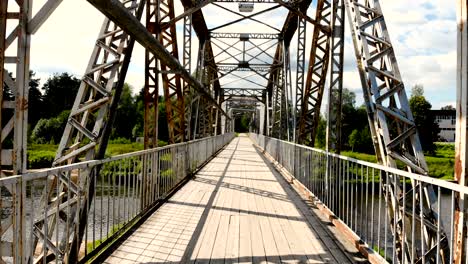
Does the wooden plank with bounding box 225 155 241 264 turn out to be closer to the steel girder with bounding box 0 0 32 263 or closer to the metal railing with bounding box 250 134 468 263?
the metal railing with bounding box 250 134 468 263

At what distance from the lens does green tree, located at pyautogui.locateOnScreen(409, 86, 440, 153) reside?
156 ft

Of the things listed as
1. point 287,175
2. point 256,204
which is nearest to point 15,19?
point 256,204

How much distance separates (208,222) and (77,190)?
2364mm

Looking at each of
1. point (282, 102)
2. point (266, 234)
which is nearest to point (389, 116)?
point (266, 234)

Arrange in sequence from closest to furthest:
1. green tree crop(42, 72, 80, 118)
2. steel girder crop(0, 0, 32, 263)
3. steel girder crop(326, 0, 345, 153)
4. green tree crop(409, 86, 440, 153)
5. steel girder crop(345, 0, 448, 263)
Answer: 1. steel girder crop(0, 0, 32, 263)
2. steel girder crop(345, 0, 448, 263)
3. steel girder crop(326, 0, 345, 153)
4. green tree crop(409, 86, 440, 153)
5. green tree crop(42, 72, 80, 118)

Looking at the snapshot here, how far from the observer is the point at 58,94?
6906cm

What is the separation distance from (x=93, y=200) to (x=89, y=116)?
113 centimetres

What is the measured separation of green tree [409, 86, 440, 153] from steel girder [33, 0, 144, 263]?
43.1m

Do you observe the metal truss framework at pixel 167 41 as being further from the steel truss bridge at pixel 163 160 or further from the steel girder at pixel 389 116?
the steel girder at pixel 389 116

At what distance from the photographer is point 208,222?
5742 millimetres

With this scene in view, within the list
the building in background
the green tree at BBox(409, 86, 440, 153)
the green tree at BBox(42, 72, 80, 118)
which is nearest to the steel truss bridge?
the green tree at BBox(409, 86, 440, 153)

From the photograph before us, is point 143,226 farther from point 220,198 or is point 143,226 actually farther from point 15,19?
point 15,19

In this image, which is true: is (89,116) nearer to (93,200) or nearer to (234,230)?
(93,200)

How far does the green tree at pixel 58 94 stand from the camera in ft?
217
